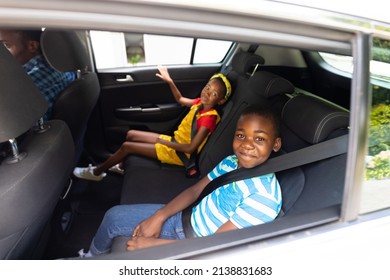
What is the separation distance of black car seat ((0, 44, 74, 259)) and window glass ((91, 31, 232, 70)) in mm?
1759

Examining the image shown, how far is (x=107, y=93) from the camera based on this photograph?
2.85m

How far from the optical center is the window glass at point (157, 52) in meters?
2.90

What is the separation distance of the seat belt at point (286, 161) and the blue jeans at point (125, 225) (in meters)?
0.05

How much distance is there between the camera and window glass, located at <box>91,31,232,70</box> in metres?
2.90

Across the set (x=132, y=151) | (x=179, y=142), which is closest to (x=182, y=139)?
(x=179, y=142)

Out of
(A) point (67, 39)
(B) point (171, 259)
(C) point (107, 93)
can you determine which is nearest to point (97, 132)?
(C) point (107, 93)

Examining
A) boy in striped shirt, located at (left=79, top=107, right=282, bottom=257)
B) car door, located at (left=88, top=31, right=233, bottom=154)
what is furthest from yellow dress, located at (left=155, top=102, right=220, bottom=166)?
boy in striped shirt, located at (left=79, top=107, right=282, bottom=257)

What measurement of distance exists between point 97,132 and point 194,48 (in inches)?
44.5

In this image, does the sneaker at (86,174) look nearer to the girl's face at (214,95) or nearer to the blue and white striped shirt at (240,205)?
the girl's face at (214,95)

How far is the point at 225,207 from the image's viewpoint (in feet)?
4.40

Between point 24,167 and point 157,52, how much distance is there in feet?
7.13

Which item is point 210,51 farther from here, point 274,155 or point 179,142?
point 274,155

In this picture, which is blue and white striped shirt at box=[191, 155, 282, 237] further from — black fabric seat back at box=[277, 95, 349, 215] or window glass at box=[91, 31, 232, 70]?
window glass at box=[91, 31, 232, 70]

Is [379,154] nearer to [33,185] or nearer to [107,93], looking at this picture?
[33,185]
